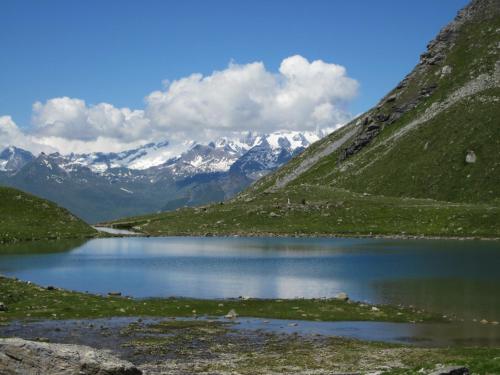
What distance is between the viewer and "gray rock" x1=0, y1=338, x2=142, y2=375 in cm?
2220

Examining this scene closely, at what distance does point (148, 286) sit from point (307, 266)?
24.8m

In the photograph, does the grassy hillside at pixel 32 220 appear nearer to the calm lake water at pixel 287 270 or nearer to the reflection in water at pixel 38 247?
the reflection in water at pixel 38 247

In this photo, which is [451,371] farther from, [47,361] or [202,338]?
[202,338]

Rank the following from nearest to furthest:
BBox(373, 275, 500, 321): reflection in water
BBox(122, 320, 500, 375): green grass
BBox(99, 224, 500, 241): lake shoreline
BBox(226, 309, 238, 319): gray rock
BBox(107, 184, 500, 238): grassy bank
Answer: BBox(122, 320, 500, 375): green grass → BBox(226, 309, 238, 319): gray rock → BBox(373, 275, 500, 321): reflection in water → BBox(99, 224, 500, 241): lake shoreline → BBox(107, 184, 500, 238): grassy bank

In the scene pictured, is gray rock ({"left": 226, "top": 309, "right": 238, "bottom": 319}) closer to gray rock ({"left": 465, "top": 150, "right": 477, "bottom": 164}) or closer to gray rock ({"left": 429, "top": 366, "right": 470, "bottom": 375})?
gray rock ({"left": 429, "top": 366, "right": 470, "bottom": 375})

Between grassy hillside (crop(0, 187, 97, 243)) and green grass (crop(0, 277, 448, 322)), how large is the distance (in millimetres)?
70025

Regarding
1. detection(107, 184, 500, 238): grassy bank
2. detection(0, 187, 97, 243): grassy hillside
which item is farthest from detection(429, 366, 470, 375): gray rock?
detection(0, 187, 97, 243): grassy hillside

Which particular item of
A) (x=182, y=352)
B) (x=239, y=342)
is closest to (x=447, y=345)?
(x=239, y=342)

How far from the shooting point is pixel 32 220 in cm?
13175

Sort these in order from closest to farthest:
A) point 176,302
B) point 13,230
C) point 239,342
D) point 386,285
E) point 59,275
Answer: point 239,342
point 176,302
point 386,285
point 59,275
point 13,230

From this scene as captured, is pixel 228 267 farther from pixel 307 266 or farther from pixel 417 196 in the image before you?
pixel 417 196

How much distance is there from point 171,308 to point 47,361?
28.3 m

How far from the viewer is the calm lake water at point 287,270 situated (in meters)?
59.1

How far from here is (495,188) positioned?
162875 mm
